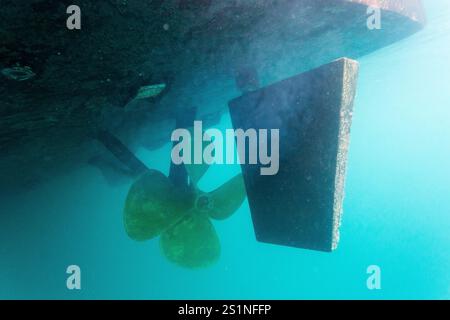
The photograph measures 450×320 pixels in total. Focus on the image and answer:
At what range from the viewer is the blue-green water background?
12.5 meters

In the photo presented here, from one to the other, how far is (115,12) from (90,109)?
77.2 inches

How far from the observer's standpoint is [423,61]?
43.2ft

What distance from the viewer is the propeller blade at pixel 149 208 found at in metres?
3.64

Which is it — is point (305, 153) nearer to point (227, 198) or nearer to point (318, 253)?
point (227, 198)

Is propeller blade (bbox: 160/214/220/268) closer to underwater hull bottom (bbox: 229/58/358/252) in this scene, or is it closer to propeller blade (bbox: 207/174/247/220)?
propeller blade (bbox: 207/174/247/220)

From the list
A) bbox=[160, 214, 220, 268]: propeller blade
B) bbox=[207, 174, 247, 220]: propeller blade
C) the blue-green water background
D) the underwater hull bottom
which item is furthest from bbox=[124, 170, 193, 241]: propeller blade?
the blue-green water background

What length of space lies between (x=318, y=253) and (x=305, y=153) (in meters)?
20.7

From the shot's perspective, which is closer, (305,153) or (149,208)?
(305,153)

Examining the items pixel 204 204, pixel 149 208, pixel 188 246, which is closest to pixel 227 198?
pixel 204 204

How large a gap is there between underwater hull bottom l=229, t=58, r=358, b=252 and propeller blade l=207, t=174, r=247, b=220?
608mm

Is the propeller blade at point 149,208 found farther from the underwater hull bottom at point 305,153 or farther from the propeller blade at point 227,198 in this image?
the underwater hull bottom at point 305,153

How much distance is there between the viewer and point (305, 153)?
2699mm

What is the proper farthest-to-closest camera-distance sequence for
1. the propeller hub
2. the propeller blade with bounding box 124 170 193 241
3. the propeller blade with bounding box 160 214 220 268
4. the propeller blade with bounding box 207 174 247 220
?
the propeller hub
the propeller blade with bounding box 207 174 247 220
the propeller blade with bounding box 160 214 220 268
the propeller blade with bounding box 124 170 193 241

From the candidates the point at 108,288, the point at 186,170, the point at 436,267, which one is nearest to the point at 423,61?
the point at 186,170
